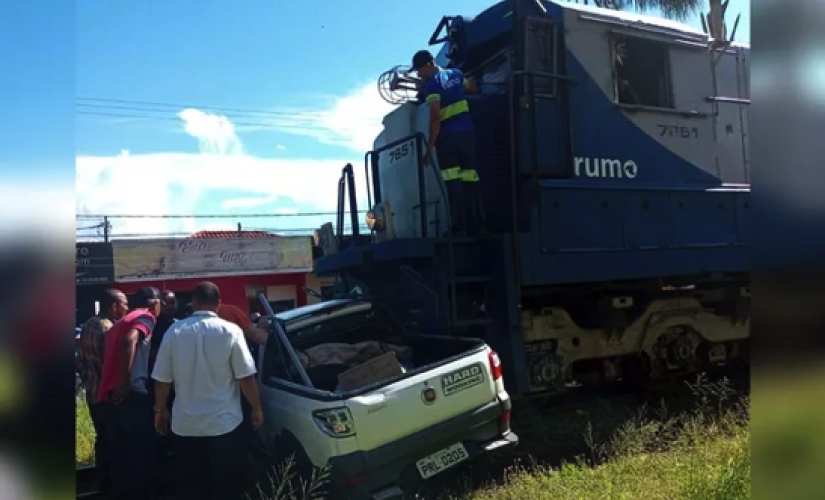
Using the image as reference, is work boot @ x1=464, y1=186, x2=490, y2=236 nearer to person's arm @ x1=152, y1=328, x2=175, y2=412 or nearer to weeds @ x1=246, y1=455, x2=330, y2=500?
weeds @ x1=246, y1=455, x2=330, y2=500

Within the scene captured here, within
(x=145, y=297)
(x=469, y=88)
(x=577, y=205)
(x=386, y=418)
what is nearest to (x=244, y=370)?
(x=386, y=418)

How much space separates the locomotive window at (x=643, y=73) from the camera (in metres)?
6.85

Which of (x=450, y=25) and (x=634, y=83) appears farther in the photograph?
(x=450, y=25)

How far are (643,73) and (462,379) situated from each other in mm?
4046

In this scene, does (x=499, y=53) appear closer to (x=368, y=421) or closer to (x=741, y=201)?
(x=741, y=201)

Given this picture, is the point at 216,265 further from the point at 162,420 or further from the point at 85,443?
the point at 162,420

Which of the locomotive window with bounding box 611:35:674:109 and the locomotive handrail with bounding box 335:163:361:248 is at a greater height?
the locomotive window with bounding box 611:35:674:109

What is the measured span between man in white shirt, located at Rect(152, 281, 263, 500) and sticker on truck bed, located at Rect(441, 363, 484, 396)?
1317mm

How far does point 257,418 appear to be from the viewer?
4.80 metres

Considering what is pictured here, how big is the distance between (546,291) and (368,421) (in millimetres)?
2675

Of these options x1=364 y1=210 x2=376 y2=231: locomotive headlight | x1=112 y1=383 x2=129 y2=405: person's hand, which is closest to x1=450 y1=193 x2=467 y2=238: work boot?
x1=364 y1=210 x2=376 y2=231: locomotive headlight

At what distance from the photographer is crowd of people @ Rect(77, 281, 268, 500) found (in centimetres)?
460

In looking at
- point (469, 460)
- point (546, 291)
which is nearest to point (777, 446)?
point (469, 460)

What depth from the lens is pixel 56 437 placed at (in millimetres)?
1425
